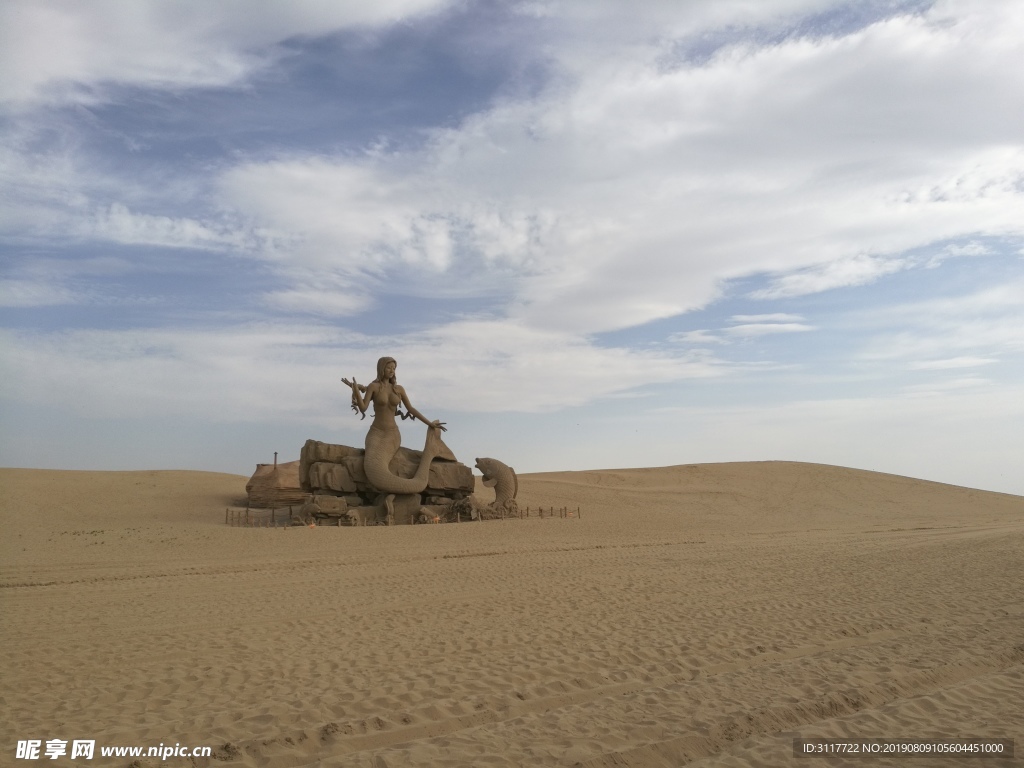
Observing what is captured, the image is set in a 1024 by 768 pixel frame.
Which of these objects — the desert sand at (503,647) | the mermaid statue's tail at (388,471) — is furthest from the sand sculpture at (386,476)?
the desert sand at (503,647)

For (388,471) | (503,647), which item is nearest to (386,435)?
(388,471)

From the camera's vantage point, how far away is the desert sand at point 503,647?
5461 mm

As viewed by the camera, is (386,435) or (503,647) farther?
(386,435)

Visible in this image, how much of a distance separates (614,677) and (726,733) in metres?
1.52

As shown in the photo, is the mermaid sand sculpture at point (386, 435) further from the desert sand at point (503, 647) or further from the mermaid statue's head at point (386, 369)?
the desert sand at point (503, 647)

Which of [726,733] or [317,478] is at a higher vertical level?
[317,478]

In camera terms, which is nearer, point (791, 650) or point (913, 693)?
point (913, 693)

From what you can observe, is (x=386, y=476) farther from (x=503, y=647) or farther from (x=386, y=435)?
(x=503, y=647)

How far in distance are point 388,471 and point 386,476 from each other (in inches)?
8.3

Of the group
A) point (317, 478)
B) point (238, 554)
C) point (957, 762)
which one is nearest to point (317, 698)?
point (957, 762)

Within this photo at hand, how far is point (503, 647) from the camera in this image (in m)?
7.94

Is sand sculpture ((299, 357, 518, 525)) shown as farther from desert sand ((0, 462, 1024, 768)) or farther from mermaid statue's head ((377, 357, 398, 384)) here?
desert sand ((0, 462, 1024, 768))

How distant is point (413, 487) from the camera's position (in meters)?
21.8

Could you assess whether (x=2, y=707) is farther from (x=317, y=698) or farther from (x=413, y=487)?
(x=413, y=487)
